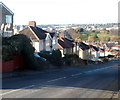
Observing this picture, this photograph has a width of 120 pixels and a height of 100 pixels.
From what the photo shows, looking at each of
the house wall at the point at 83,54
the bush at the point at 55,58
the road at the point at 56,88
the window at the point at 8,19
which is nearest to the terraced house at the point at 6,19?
the window at the point at 8,19

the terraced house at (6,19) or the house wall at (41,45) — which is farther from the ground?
the terraced house at (6,19)

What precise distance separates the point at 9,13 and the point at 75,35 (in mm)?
75404

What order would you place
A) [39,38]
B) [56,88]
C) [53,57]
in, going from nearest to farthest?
[56,88] → [53,57] → [39,38]

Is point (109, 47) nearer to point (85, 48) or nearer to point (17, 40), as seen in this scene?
point (85, 48)

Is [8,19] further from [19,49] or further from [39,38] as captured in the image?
[19,49]

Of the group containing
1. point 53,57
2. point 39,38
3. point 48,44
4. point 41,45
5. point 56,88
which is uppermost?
point 39,38

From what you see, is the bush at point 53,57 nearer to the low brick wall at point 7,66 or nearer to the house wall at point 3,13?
the house wall at point 3,13

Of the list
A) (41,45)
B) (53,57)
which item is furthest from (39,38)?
(53,57)

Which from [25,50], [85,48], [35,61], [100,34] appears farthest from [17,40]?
[100,34]

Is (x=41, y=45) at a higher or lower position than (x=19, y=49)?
higher

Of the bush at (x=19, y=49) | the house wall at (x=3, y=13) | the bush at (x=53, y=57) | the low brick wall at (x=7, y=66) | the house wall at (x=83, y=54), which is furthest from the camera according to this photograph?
the house wall at (x=83, y=54)

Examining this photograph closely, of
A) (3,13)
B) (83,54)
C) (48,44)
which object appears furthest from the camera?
(83,54)

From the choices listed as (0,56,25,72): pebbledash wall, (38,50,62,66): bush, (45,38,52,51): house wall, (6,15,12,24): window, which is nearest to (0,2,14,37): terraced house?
(6,15,12,24): window

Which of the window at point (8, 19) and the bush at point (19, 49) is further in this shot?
the window at point (8, 19)
